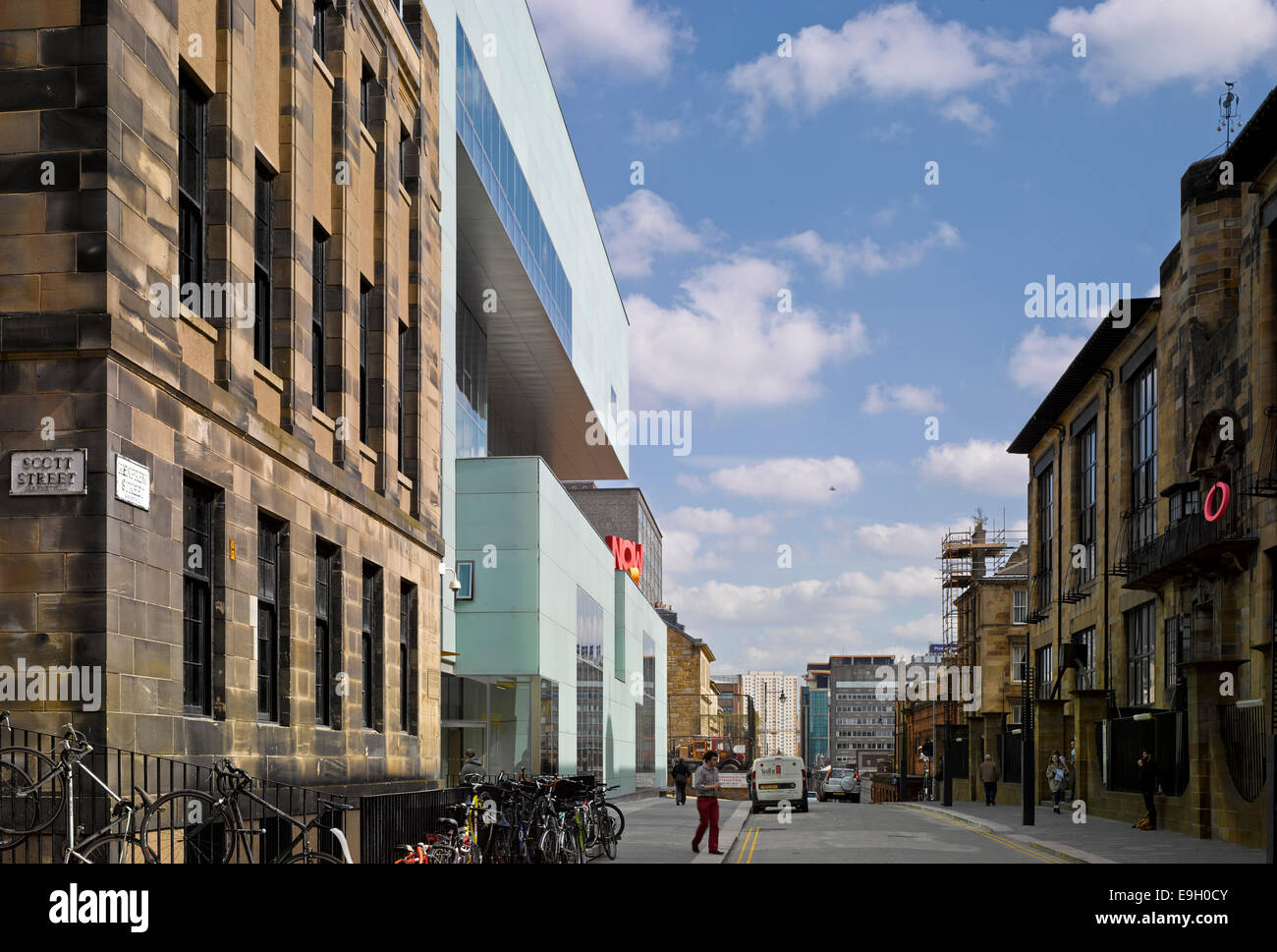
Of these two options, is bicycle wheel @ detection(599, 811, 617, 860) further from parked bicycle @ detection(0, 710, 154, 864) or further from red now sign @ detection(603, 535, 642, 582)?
red now sign @ detection(603, 535, 642, 582)

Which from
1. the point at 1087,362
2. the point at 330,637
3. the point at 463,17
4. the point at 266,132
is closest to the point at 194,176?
the point at 266,132

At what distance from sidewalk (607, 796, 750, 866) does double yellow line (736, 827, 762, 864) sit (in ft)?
0.76

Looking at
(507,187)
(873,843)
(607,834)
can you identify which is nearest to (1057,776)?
(873,843)

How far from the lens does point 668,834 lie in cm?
2886

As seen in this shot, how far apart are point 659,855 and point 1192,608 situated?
50.8 ft

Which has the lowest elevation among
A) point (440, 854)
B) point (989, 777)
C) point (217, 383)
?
point (989, 777)

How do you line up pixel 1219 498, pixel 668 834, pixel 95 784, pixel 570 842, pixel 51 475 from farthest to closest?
pixel 1219 498, pixel 668 834, pixel 570 842, pixel 51 475, pixel 95 784

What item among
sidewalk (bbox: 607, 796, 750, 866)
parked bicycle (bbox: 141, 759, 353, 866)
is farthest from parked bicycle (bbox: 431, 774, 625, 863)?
parked bicycle (bbox: 141, 759, 353, 866)

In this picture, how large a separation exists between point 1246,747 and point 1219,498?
6544mm

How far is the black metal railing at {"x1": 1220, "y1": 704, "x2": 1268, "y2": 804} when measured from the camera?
77.3 feet

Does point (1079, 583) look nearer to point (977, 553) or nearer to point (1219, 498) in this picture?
point (1219, 498)

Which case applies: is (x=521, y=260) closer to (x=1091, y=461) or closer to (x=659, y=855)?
(x=1091, y=461)

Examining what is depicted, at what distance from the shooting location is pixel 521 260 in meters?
41.6
